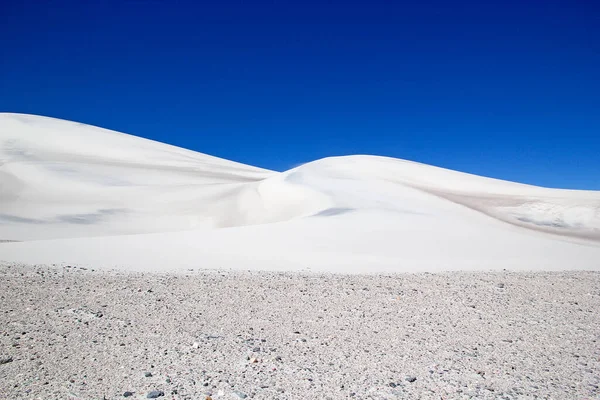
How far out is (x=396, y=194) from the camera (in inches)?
1043

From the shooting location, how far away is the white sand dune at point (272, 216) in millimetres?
12250

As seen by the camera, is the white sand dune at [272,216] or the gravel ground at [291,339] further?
the white sand dune at [272,216]

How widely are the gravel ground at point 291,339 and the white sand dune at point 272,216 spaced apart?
2.90m

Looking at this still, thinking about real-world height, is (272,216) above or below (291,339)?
above

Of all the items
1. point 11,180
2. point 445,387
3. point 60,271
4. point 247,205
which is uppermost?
point 11,180

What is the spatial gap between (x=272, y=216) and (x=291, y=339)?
61.0 feet

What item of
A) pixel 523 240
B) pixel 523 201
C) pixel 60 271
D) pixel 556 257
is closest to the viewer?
pixel 60 271

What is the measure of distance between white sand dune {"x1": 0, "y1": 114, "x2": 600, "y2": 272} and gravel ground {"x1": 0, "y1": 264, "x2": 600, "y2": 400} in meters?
2.90

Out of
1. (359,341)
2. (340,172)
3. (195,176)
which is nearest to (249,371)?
(359,341)

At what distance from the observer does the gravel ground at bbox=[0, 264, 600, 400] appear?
4.10 m

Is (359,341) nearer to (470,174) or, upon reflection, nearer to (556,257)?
(556,257)

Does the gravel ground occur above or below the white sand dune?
below

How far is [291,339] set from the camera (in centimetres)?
545

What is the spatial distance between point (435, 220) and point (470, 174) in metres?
24.6
